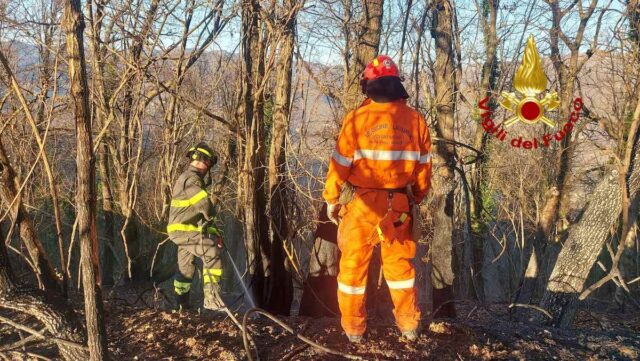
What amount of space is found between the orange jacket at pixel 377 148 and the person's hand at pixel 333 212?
57 millimetres

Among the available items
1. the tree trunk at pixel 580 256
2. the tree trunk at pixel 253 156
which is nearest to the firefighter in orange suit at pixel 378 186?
the tree trunk at pixel 253 156

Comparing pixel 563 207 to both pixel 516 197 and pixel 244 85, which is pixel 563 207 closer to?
pixel 516 197

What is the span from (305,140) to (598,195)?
3.08 metres

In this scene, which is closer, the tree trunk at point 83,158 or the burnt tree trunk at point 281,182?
the tree trunk at point 83,158

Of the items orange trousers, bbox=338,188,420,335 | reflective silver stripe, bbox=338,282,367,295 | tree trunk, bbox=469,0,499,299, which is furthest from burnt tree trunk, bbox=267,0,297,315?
tree trunk, bbox=469,0,499,299

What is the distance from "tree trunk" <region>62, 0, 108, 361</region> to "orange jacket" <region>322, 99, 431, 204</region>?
4.59 feet

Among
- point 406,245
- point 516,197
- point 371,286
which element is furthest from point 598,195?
point 516,197

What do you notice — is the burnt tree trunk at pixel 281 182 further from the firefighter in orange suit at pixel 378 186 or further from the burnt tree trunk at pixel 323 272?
the firefighter in orange suit at pixel 378 186

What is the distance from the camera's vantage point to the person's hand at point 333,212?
307 cm

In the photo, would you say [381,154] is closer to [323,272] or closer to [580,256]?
[323,272]

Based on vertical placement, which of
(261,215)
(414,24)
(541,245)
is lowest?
(541,245)

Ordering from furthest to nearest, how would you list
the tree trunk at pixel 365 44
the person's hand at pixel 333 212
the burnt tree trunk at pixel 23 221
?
the tree trunk at pixel 365 44
the person's hand at pixel 333 212
the burnt tree trunk at pixel 23 221

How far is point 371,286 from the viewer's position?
4.79 metres

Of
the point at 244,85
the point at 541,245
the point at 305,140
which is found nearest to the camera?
the point at 244,85
